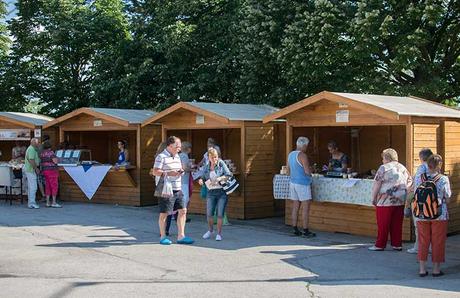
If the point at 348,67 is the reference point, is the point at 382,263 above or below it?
below

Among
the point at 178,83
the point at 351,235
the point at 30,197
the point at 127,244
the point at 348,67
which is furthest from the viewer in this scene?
the point at 178,83

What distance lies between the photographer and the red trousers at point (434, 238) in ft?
25.9

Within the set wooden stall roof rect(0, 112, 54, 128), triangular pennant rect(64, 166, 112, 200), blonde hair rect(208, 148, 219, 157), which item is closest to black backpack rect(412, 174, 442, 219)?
blonde hair rect(208, 148, 219, 157)

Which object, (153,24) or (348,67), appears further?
(153,24)

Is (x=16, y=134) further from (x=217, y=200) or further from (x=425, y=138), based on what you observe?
(x=425, y=138)

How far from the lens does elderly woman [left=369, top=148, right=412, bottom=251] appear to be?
9.62 m

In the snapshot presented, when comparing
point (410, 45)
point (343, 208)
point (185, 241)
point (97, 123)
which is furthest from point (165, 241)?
point (410, 45)

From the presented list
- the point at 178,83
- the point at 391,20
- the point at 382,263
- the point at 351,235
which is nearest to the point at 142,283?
the point at 382,263

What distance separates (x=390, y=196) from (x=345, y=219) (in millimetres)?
1939

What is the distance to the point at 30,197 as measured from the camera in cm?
1527

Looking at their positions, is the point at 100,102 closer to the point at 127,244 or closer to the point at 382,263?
the point at 127,244

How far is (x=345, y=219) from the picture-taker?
11.5 meters

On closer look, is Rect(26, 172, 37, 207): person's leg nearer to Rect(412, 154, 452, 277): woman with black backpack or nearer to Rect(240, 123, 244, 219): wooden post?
Rect(240, 123, 244, 219): wooden post

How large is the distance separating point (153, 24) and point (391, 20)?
11610mm
